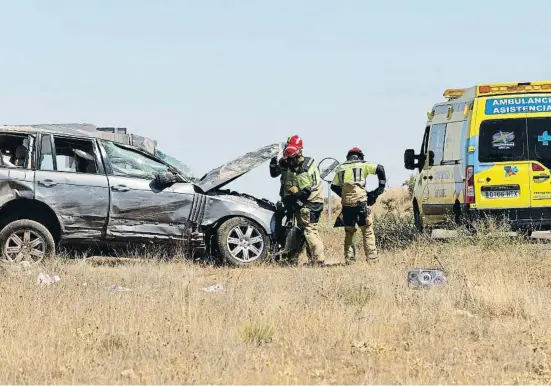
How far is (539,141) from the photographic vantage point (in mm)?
13312

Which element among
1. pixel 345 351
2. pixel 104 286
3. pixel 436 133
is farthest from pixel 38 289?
pixel 436 133

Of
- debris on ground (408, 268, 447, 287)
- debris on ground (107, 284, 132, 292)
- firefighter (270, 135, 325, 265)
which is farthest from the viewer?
firefighter (270, 135, 325, 265)

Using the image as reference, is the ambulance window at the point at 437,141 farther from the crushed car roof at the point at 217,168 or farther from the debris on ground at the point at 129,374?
the debris on ground at the point at 129,374

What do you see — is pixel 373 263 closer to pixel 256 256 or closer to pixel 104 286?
pixel 256 256

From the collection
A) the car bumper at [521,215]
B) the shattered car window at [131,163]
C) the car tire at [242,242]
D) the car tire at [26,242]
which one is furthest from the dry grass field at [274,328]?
the car bumper at [521,215]

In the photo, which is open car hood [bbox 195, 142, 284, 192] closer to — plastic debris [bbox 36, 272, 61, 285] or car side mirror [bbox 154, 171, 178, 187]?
car side mirror [bbox 154, 171, 178, 187]

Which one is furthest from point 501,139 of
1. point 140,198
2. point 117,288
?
point 117,288

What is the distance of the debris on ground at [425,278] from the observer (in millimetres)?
9789

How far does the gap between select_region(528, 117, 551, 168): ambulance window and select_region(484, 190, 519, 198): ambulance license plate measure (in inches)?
22.2

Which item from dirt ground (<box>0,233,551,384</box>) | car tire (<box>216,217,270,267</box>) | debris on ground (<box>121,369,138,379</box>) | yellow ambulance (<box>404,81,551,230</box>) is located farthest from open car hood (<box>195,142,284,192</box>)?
debris on ground (<box>121,369,138,379</box>)

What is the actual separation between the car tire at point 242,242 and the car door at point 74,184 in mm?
1539

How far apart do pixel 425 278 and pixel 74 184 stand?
4.46 meters

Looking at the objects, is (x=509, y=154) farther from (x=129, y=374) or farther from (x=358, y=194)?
(x=129, y=374)

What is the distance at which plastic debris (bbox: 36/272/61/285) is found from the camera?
9.62m
